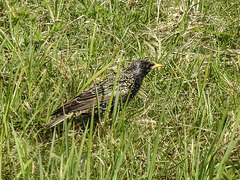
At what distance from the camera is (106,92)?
5.40m

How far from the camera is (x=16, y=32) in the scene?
6.48m

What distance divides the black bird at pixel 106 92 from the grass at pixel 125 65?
0.13 metres

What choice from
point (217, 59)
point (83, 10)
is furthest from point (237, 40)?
point (83, 10)

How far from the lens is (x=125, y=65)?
620 cm

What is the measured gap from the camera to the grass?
4.15 meters

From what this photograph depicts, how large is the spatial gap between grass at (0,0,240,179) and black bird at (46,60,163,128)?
0.43ft

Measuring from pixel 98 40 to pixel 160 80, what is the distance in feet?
3.41

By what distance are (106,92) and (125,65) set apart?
877 mm

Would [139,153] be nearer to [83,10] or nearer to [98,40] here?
[98,40]

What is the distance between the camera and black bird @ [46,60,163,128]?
5.11 meters

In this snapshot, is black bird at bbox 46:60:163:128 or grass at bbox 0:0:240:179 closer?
grass at bbox 0:0:240:179

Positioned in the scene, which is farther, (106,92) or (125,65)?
(125,65)

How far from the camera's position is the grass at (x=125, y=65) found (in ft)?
13.6

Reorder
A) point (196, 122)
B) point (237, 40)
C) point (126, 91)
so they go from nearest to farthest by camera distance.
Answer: point (196, 122) → point (126, 91) → point (237, 40)
